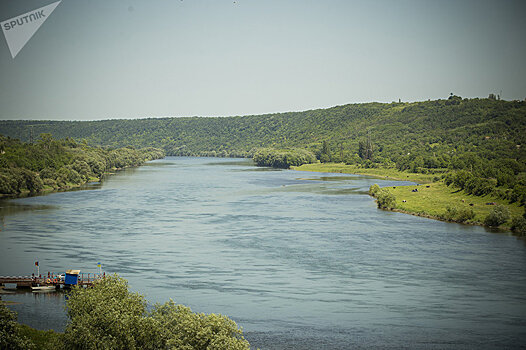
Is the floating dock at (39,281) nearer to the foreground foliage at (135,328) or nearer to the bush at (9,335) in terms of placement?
the foreground foliage at (135,328)

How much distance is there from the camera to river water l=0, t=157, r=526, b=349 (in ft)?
96.9

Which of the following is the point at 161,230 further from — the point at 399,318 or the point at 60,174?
the point at 60,174

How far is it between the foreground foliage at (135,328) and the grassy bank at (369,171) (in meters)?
90.5

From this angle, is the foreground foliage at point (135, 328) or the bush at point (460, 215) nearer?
the foreground foliage at point (135, 328)

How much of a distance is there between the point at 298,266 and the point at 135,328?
20.9 m

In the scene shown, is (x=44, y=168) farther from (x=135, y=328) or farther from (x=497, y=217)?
(x=135, y=328)

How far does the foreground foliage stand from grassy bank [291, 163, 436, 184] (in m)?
90.5

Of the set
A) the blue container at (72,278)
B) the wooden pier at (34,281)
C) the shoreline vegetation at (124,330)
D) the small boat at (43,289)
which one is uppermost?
the shoreline vegetation at (124,330)

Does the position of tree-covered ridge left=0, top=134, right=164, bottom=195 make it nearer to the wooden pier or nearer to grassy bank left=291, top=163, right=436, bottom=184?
the wooden pier

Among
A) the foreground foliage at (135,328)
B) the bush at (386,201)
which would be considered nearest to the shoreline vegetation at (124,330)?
the foreground foliage at (135,328)

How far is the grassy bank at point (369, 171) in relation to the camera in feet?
368

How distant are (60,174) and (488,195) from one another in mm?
74556

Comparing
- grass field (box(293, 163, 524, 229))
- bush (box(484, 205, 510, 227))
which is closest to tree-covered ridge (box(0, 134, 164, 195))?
grass field (box(293, 163, 524, 229))

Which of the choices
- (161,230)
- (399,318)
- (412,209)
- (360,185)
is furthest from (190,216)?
(360,185)
